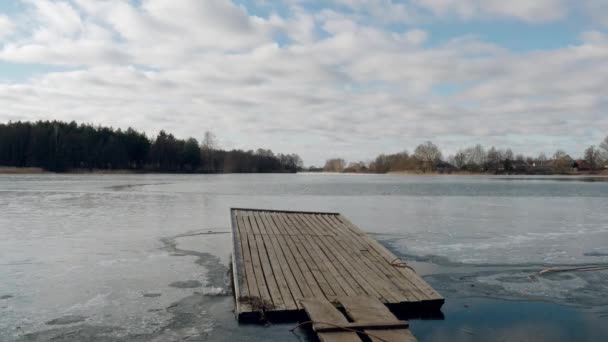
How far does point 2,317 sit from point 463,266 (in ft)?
21.3

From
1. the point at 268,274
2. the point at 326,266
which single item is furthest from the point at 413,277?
the point at 268,274

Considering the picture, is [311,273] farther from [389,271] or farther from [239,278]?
[389,271]

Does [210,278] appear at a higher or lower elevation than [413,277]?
lower

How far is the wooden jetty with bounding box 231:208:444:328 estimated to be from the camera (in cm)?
509

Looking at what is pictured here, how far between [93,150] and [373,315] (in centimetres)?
8057

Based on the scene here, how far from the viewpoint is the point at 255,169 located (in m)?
116

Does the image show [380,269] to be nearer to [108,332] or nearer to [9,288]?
[108,332]

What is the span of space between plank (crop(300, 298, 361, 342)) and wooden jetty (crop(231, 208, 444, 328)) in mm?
100

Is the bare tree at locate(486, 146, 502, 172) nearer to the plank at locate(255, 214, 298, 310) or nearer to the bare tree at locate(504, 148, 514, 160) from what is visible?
the bare tree at locate(504, 148, 514, 160)

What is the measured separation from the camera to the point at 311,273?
6223 millimetres

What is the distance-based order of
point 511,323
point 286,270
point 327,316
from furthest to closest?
point 286,270 → point 511,323 → point 327,316

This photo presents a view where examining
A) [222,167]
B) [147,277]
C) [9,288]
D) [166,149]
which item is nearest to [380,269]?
[147,277]

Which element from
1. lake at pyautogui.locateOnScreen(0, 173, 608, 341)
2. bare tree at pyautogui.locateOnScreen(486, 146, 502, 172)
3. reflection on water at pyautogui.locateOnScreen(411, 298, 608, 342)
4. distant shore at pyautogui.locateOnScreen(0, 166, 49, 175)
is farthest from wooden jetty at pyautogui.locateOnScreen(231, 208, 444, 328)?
bare tree at pyautogui.locateOnScreen(486, 146, 502, 172)

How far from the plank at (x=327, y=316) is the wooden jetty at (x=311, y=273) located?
100mm
